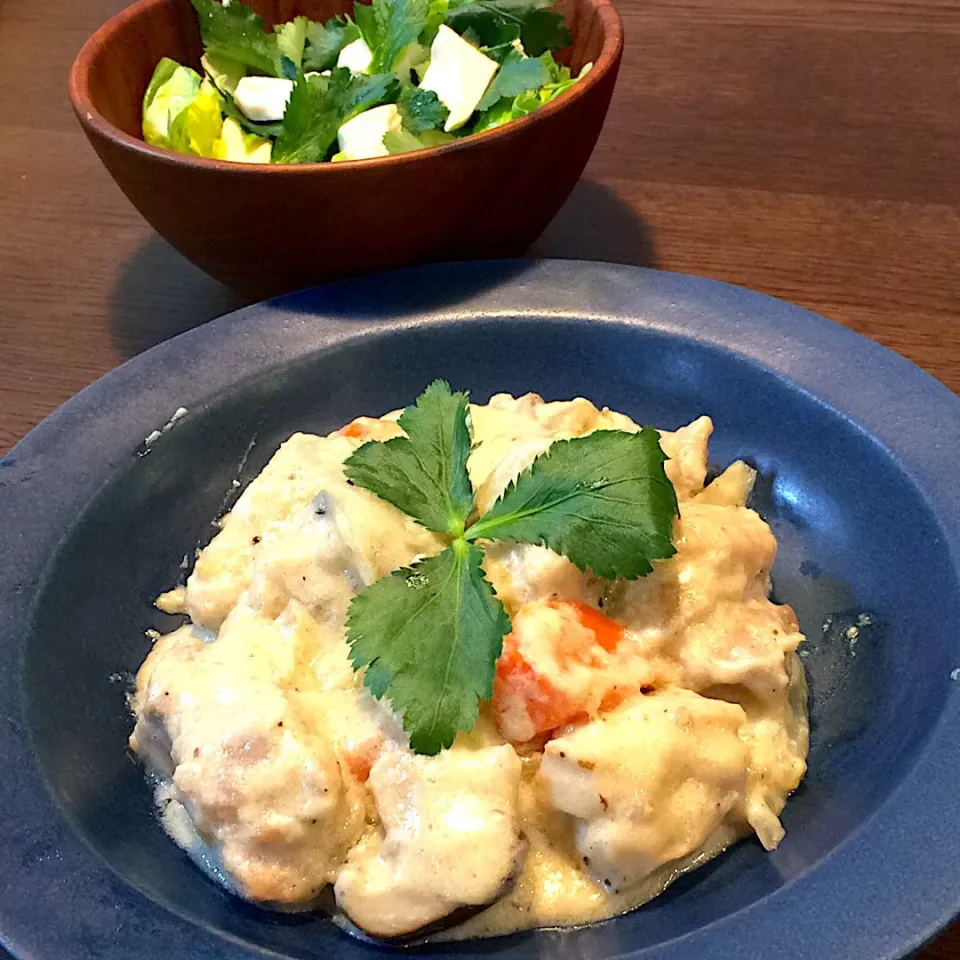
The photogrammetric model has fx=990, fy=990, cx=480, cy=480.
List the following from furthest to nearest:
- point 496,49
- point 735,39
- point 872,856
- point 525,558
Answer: point 735,39, point 496,49, point 525,558, point 872,856

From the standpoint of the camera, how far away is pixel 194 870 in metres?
1.03

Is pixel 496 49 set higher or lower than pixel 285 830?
higher

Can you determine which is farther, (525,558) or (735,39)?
(735,39)

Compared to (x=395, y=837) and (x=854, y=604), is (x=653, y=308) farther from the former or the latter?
(x=395, y=837)

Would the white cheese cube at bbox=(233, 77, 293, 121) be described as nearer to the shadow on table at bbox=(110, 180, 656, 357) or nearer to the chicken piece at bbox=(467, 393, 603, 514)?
the shadow on table at bbox=(110, 180, 656, 357)

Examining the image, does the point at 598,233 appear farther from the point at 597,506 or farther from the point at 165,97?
the point at 597,506

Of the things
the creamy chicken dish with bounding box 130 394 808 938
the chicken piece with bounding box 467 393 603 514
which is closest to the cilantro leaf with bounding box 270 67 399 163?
the chicken piece with bounding box 467 393 603 514

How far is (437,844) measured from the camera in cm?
93

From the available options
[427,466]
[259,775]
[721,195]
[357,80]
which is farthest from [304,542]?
[721,195]

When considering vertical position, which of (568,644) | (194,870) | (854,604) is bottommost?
(194,870)

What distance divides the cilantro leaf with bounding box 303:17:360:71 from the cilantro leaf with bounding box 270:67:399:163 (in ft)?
0.63

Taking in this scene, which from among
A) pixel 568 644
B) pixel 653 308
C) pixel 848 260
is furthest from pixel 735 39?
pixel 568 644

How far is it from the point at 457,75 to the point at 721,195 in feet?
1.98

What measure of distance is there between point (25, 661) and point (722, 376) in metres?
0.96
